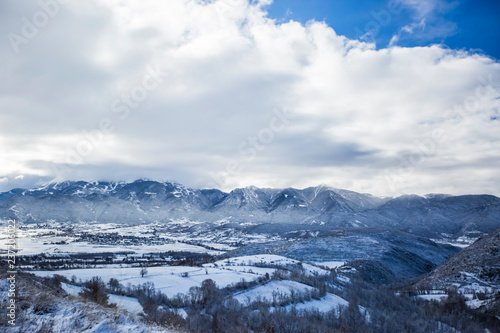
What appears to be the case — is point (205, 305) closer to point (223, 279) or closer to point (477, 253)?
point (223, 279)

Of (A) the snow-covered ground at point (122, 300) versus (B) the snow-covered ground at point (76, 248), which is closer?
(A) the snow-covered ground at point (122, 300)

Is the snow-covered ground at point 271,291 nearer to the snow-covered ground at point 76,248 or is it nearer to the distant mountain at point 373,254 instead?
the distant mountain at point 373,254

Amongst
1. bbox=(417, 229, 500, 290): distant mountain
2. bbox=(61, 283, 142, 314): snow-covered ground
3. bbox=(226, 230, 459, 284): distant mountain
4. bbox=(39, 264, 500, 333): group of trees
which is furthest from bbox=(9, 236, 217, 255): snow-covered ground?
bbox=(61, 283, 142, 314): snow-covered ground

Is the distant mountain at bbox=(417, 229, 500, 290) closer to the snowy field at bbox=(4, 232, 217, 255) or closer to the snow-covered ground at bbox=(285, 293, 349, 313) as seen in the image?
the snow-covered ground at bbox=(285, 293, 349, 313)

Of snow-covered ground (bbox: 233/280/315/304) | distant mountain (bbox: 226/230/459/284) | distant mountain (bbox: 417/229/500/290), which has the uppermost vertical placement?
snow-covered ground (bbox: 233/280/315/304)

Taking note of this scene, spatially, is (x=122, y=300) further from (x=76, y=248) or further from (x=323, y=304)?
(x=76, y=248)

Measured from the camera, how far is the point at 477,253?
59000 millimetres

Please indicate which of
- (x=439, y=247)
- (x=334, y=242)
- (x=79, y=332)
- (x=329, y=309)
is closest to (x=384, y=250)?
(x=334, y=242)

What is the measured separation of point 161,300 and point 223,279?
12754 mm

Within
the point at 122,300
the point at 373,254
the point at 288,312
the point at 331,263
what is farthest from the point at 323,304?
the point at 373,254

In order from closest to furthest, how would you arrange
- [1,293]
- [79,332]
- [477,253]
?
[79,332], [1,293], [477,253]

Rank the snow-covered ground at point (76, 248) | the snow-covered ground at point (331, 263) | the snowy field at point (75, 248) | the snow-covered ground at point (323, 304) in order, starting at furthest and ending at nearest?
the snow-covered ground at point (76, 248) < the snowy field at point (75, 248) < the snow-covered ground at point (331, 263) < the snow-covered ground at point (323, 304)

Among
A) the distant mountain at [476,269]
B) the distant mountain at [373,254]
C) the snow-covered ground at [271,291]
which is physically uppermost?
the snow-covered ground at [271,291]

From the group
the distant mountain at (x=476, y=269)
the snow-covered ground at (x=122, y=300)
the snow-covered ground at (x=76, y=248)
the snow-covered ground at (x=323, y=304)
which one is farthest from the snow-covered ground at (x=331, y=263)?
the snow-covered ground at (x=122, y=300)
